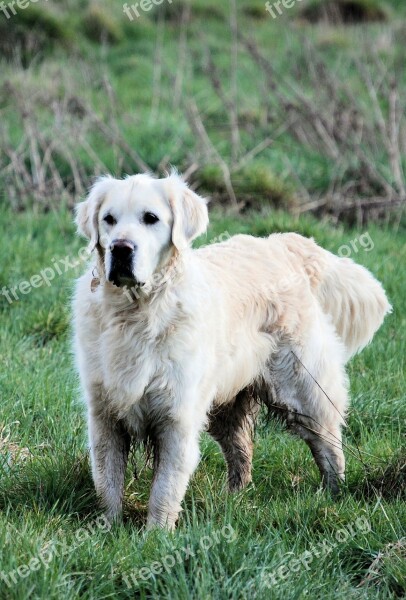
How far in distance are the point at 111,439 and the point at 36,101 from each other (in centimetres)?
680

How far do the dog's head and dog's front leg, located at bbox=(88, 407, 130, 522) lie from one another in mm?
688

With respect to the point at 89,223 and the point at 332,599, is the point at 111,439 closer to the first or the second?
the point at 89,223

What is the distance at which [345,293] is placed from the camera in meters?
5.02

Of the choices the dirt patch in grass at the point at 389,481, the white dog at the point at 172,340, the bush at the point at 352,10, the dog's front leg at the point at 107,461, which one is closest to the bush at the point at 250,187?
the white dog at the point at 172,340

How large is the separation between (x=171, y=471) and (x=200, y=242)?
3.63 metres

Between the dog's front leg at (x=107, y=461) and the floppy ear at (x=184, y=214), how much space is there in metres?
0.90

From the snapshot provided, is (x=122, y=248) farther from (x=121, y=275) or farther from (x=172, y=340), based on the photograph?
(x=172, y=340)

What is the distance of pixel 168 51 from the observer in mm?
14508

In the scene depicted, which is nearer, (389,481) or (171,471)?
(171,471)

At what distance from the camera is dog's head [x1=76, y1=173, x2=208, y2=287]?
3.79m

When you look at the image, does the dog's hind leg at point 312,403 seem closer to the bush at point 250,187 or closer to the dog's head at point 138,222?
the dog's head at point 138,222

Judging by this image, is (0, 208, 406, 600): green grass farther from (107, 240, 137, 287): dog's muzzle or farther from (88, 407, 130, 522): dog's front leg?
(107, 240, 137, 287): dog's muzzle

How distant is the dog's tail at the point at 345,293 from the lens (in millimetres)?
4992

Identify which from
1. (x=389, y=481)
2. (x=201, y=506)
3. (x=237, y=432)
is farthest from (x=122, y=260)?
(x=389, y=481)
